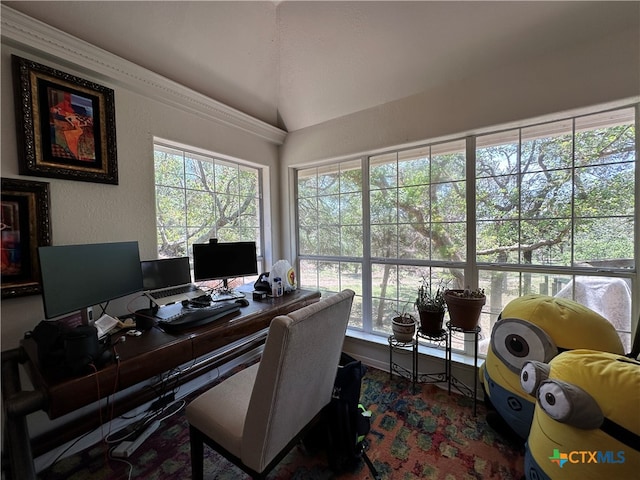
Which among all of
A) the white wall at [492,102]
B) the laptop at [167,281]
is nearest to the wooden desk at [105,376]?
the laptop at [167,281]

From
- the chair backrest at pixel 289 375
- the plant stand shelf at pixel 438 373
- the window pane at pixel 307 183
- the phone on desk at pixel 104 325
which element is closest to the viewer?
the chair backrest at pixel 289 375

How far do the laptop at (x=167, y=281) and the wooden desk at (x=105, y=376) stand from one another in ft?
1.27

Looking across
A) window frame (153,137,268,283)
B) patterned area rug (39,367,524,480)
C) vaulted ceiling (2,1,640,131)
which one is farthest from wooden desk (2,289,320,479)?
vaulted ceiling (2,1,640,131)

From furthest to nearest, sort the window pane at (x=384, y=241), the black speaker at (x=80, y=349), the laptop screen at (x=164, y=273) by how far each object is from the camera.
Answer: the window pane at (x=384, y=241) → the laptop screen at (x=164, y=273) → the black speaker at (x=80, y=349)

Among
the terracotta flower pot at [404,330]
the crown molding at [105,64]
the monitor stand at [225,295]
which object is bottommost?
the terracotta flower pot at [404,330]

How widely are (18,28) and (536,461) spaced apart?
309 centimetres

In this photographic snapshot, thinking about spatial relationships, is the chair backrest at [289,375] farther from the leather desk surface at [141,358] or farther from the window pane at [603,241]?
the window pane at [603,241]

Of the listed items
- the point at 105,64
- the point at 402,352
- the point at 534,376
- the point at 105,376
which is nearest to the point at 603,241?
the point at 534,376

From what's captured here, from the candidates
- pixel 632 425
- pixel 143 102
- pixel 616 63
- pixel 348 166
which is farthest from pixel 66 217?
pixel 616 63

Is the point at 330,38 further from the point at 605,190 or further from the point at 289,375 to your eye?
the point at 289,375

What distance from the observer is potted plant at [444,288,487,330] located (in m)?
1.71

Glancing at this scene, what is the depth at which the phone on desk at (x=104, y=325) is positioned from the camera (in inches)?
50.5

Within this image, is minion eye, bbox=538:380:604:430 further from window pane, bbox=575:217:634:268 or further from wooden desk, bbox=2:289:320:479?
wooden desk, bbox=2:289:320:479

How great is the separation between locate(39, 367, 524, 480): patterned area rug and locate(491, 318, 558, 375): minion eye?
1.62 feet
